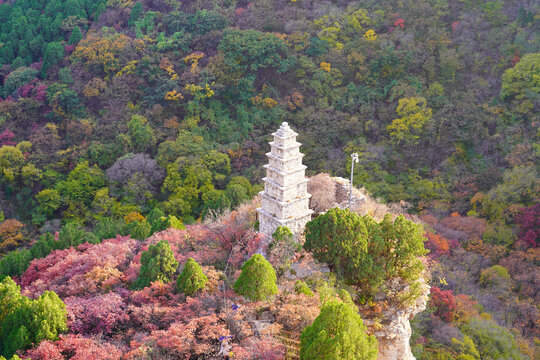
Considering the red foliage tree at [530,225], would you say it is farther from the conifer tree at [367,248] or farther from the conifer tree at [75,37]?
the conifer tree at [75,37]

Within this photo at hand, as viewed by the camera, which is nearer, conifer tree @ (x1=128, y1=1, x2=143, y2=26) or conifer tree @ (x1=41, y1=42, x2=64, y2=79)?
conifer tree @ (x1=41, y1=42, x2=64, y2=79)

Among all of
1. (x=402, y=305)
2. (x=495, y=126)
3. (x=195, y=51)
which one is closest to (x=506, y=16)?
(x=495, y=126)

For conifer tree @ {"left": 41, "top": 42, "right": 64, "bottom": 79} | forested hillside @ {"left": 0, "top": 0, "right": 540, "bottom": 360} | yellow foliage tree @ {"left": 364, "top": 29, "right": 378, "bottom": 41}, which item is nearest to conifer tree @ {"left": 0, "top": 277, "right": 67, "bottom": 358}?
forested hillside @ {"left": 0, "top": 0, "right": 540, "bottom": 360}

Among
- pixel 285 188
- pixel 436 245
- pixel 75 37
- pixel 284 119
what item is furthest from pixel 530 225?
pixel 75 37

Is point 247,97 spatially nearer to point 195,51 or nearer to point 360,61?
point 195,51

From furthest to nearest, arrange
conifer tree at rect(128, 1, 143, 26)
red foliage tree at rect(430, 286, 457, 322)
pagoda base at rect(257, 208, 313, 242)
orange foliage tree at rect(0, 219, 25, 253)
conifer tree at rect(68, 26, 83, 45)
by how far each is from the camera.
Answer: conifer tree at rect(128, 1, 143, 26) < conifer tree at rect(68, 26, 83, 45) < orange foliage tree at rect(0, 219, 25, 253) < red foliage tree at rect(430, 286, 457, 322) < pagoda base at rect(257, 208, 313, 242)

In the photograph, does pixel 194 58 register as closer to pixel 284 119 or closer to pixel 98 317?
pixel 284 119

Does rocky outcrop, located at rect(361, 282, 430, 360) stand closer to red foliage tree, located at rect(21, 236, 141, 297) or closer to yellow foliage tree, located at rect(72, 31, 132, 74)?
red foliage tree, located at rect(21, 236, 141, 297)

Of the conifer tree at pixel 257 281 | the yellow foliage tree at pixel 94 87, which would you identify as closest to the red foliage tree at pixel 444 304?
the conifer tree at pixel 257 281
